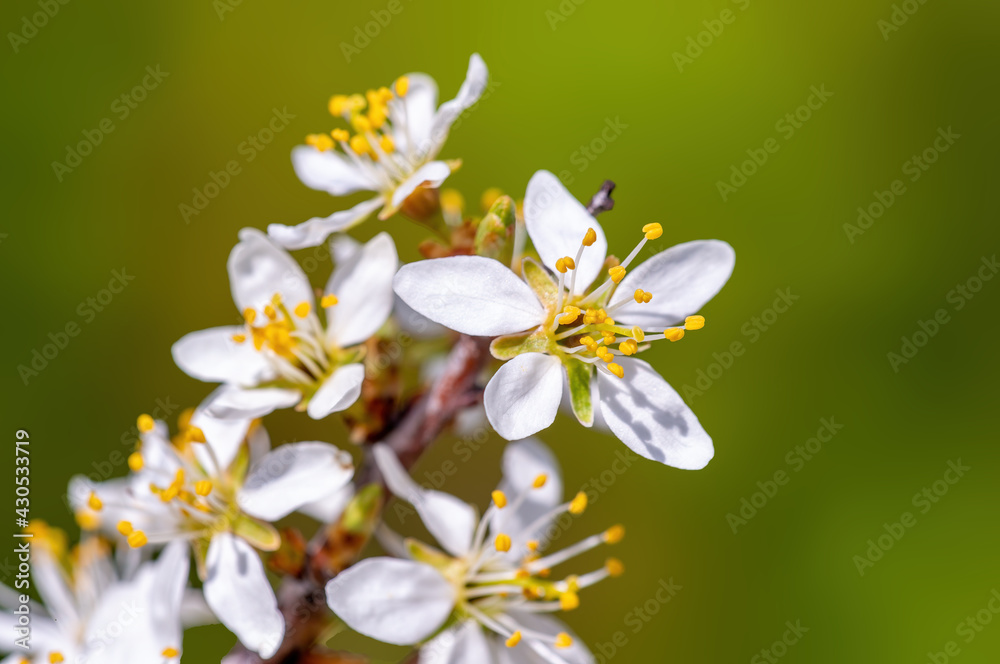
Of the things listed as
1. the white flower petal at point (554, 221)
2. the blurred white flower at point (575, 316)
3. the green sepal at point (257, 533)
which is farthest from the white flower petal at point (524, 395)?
the green sepal at point (257, 533)

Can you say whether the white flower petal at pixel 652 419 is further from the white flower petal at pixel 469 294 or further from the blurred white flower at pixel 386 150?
the blurred white flower at pixel 386 150

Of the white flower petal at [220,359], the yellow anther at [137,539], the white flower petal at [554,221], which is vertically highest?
the white flower petal at [554,221]

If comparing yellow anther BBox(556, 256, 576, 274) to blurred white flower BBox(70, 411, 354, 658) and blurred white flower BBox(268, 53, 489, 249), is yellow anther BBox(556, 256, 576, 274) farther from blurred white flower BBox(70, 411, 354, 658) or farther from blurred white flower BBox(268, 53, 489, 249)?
blurred white flower BBox(70, 411, 354, 658)

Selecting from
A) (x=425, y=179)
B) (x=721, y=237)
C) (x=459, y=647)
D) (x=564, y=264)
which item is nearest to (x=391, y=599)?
(x=459, y=647)

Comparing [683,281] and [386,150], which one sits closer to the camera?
[683,281]

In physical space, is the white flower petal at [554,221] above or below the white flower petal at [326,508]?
above

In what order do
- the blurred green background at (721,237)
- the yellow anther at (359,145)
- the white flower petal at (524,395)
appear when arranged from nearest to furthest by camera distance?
the white flower petal at (524,395) → the yellow anther at (359,145) → the blurred green background at (721,237)

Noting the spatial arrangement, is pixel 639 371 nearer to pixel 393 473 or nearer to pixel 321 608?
pixel 393 473

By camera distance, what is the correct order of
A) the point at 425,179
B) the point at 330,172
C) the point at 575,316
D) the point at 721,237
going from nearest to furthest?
1. the point at 575,316
2. the point at 425,179
3. the point at 330,172
4. the point at 721,237

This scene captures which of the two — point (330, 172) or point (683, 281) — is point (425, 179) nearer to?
point (330, 172)
